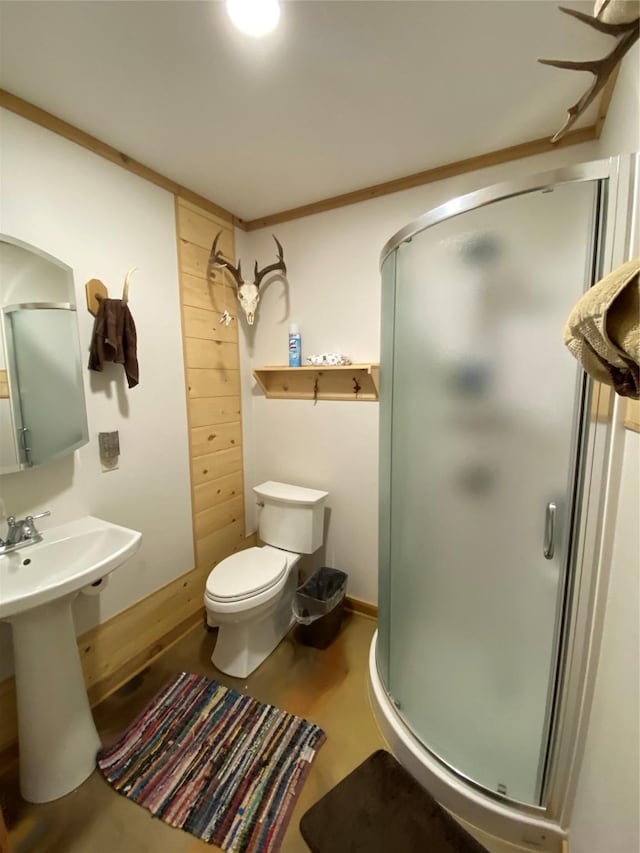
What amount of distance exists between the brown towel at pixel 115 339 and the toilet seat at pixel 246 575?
1025 millimetres

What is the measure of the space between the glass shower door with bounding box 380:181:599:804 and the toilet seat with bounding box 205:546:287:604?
2.21 feet

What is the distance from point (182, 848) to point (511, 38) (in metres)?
2.70

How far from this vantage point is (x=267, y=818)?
1.16 meters

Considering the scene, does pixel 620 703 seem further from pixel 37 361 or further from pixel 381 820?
pixel 37 361

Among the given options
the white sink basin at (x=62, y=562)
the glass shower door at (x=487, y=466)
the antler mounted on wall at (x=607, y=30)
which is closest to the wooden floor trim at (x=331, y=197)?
the antler mounted on wall at (x=607, y=30)

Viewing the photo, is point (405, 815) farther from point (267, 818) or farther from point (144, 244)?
point (144, 244)

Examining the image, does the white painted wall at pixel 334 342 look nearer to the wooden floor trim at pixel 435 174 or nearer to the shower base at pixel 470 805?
the wooden floor trim at pixel 435 174

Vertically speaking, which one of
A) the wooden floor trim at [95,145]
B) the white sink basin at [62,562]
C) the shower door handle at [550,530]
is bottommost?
the white sink basin at [62,562]

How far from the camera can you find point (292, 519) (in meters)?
A: 2.04

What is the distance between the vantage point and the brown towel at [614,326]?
45 cm

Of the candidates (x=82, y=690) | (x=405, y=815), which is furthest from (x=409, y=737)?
(x=82, y=690)

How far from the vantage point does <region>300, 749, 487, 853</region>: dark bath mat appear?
1081 mm

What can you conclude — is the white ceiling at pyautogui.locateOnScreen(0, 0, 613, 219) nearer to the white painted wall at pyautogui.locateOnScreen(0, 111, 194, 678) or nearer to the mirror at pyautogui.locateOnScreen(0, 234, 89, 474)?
the white painted wall at pyautogui.locateOnScreen(0, 111, 194, 678)

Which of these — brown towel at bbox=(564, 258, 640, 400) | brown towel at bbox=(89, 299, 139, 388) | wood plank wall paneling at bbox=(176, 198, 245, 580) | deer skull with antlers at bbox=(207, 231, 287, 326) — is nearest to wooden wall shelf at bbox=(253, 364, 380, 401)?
wood plank wall paneling at bbox=(176, 198, 245, 580)
